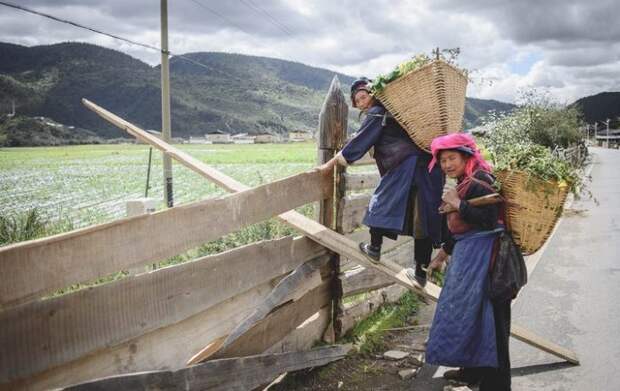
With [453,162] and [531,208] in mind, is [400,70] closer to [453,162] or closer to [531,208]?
[453,162]

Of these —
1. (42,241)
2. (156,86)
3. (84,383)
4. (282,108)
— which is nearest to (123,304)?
(84,383)

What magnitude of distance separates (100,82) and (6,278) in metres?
136

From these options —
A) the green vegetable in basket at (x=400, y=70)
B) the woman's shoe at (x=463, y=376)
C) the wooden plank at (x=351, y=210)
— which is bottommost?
the woman's shoe at (x=463, y=376)

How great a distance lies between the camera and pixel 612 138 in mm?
137375

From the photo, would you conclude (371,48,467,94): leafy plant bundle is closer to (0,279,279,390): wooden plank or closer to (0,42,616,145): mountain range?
(0,279,279,390): wooden plank

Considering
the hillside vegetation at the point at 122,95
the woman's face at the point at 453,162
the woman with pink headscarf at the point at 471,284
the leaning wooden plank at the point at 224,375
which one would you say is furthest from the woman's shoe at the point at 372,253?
the hillside vegetation at the point at 122,95

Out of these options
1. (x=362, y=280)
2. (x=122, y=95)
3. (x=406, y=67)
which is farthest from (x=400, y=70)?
(x=122, y=95)

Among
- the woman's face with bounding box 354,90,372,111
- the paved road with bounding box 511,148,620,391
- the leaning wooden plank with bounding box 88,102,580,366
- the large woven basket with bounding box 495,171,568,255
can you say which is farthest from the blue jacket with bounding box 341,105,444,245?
the paved road with bounding box 511,148,620,391

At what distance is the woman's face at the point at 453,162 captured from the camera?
2900mm

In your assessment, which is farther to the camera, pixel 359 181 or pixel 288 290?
pixel 359 181

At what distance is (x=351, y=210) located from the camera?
4145 mm

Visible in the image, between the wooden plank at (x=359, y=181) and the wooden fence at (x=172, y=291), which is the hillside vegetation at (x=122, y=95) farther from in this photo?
the wooden fence at (x=172, y=291)

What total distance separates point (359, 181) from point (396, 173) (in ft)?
3.03

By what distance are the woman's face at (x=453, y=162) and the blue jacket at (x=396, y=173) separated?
19.0 inches
